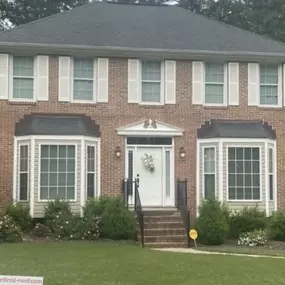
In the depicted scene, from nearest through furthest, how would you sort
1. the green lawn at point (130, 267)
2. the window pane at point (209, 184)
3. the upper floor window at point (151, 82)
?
the green lawn at point (130, 267) < the window pane at point (209, 184) < the upper floor window at point (151, 82)

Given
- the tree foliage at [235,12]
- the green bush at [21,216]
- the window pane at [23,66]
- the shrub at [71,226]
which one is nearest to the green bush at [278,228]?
the shrub at [71,226]

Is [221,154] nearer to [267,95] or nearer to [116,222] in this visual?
[267,95]

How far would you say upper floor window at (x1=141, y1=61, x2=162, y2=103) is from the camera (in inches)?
790

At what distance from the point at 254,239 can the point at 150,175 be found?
14.4 feet

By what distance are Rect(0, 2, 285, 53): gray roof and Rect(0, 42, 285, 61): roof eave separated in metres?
0.20

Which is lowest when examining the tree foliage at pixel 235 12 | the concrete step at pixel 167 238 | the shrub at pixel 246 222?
the concrete step at pixel 167 238

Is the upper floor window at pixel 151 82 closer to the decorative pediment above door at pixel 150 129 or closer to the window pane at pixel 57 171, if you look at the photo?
the decorative pediment above door at pixel 150 129

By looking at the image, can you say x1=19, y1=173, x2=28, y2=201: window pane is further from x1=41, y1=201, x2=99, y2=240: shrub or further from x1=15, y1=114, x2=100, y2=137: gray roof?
x1=41, y1=201, x2=99, y2=240: shrub

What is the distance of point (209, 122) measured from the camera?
20078 mm

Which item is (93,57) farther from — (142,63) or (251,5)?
(251,5)

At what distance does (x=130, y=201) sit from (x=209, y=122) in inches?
144

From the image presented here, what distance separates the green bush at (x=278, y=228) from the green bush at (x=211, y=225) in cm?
149

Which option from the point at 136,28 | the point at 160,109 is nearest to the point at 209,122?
the point at 160,109

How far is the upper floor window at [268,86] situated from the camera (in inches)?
810
